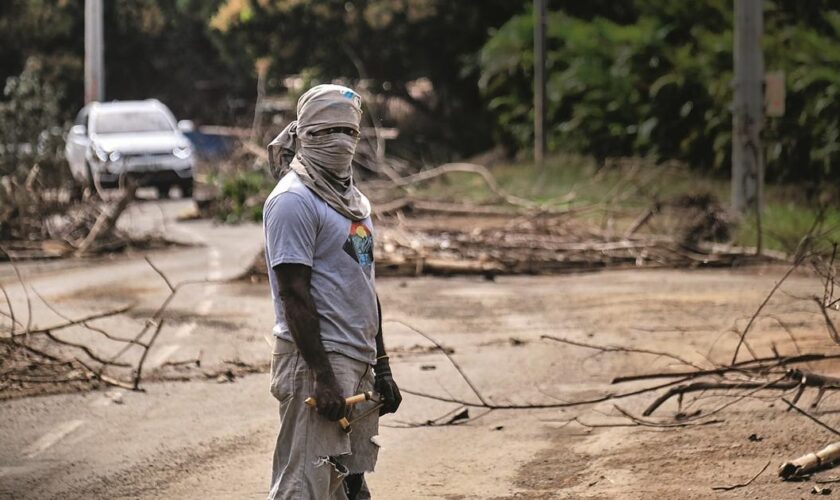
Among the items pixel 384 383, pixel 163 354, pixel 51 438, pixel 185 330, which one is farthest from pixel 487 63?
pixel 384 383

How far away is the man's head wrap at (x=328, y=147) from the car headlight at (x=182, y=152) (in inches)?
1025

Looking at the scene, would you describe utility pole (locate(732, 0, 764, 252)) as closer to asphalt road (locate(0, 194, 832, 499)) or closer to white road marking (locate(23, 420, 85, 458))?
asphalt road (locate(0, 194, 832, 499))

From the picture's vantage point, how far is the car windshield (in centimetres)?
3152

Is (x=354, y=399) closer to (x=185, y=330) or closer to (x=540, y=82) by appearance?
(x=185, y=330)

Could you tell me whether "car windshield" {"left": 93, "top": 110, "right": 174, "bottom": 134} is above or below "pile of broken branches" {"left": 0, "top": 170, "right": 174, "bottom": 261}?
above

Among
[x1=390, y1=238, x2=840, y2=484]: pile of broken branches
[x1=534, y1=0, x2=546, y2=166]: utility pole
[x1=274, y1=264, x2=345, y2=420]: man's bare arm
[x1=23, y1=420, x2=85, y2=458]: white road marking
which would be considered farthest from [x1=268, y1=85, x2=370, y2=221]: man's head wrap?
[x1=534, y1=0, x2=546, y2=166]: utility pole

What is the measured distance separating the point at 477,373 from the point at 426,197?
13.2 m

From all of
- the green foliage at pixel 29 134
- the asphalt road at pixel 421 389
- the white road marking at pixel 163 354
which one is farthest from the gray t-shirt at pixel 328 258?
the green foliage at pixel 29 134

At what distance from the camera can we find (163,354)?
1140 cm

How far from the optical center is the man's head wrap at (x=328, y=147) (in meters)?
5.19

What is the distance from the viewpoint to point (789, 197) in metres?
22.2

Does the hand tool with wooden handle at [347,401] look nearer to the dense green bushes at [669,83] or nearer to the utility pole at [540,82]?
the dense green bushes at [669,83]

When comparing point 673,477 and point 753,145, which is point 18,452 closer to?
point 673,477

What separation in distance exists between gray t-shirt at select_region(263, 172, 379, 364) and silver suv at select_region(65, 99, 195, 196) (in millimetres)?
24663
